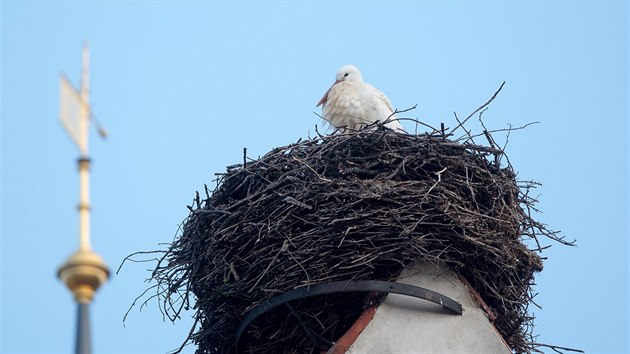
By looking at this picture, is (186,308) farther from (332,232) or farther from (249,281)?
(332,232)

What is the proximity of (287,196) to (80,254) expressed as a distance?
3.67 meters

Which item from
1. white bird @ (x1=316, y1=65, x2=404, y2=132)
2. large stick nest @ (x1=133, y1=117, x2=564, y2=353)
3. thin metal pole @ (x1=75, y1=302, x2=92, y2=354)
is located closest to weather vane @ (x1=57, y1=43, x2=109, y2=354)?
thin metal pole @ (x1=75, y1=302, x2=92, y2=354)

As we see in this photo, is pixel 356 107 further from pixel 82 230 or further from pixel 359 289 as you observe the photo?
pixel 82 230

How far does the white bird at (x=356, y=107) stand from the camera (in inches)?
324

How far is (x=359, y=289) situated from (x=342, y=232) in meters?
0.32

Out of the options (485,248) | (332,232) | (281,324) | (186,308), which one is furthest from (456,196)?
(186,308)

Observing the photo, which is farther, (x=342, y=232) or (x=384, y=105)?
(x=384, y=105)

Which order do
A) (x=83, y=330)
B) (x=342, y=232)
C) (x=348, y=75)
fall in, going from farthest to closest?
(x=348, y=75) < (x=342, y=232) < (x=83, y=330)

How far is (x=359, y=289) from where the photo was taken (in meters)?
6.40

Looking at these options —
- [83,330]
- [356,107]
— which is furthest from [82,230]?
[356,107]

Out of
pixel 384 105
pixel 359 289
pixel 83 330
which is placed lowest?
pixel 83 330

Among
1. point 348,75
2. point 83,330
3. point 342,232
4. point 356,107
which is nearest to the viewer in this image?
point 83,330

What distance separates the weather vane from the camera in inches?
117

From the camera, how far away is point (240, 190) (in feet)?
23.0
